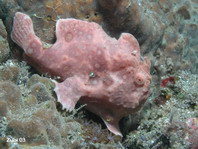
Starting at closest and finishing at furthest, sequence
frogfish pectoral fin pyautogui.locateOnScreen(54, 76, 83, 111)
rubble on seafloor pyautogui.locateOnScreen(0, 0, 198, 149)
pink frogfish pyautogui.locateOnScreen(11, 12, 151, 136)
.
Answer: rubble on seafloor pyautogui.locateOnScreen(0, 0, 198, 149) < frogfish pectoral fin pyautogui.locateOnScreen(54, 76, 83, 111) < pink frogfish pyautogui.locateOnScreen(11, 12, 151, 136)

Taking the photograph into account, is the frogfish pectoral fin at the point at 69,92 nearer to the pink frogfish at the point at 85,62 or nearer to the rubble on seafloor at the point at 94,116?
the pink frogfish at the point at 85,62

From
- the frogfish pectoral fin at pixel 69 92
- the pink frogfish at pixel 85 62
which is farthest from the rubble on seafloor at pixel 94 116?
the pink frogfish at pixel 85 62

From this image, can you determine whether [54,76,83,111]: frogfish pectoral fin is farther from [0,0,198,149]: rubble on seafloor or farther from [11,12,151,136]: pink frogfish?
[0,0,198,149]: rubble on seafloor

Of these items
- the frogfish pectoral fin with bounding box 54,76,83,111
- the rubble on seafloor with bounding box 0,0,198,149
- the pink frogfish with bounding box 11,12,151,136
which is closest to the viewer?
the rubble on seafloor with bounding box 0,0,198,149

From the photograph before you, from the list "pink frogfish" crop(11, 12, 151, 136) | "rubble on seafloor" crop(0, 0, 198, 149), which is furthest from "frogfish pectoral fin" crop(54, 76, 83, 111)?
"rubble on seafloor" crop(0, 0, 198, 149)

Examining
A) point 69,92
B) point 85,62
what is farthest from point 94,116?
point 85,62

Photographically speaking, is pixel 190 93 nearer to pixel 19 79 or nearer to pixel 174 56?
pixel 174 56
